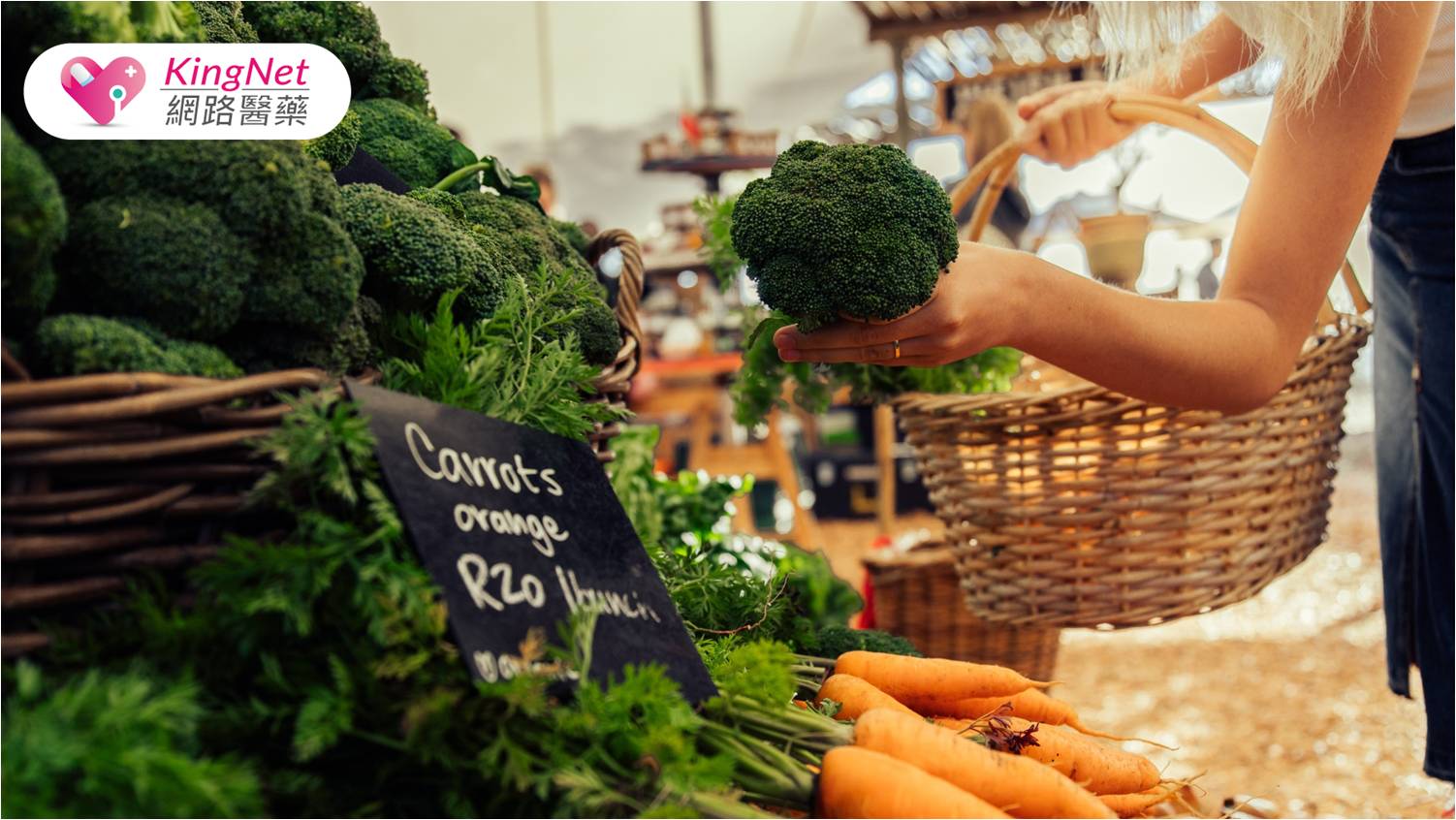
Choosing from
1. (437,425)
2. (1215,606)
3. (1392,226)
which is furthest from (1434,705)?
(437,425)

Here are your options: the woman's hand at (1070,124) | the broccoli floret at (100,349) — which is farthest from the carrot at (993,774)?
the woman's hand at (1070,124)

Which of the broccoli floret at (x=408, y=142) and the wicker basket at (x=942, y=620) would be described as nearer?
the broccoli floret at (x=408, y=142)

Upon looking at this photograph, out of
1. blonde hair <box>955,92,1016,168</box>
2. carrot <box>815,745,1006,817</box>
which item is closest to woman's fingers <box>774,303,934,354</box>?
carrot <box>815,745,1006,817</box>

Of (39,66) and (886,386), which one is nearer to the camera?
A: (39,66)

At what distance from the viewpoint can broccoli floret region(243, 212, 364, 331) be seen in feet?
2.11

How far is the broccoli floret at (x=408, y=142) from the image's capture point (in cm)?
101

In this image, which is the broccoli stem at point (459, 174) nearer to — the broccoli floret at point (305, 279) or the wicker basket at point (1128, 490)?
the broccoli floret at point (305, 279)

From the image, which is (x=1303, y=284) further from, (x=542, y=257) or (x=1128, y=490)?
(x=542, y=257)

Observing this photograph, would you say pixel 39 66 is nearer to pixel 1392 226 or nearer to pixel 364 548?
pixel 364 548

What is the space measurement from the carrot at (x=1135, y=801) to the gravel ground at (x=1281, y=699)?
81 millimetres

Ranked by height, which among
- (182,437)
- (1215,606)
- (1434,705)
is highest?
(182,437)

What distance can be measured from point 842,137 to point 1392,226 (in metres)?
5.14

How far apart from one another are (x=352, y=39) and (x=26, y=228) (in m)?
0.60

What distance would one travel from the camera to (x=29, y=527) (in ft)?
1.84
